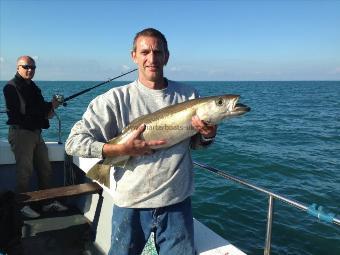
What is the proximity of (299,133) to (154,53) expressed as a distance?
64.1 ft

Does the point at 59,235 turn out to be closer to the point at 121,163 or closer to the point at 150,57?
the point at 121,163

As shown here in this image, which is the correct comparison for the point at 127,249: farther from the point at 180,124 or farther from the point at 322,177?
the point at 322,177

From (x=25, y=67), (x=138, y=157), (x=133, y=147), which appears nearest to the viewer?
(x=133, y=147)

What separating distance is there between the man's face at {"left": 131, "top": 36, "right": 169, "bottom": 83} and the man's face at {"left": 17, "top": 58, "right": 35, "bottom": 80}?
12.9 ft

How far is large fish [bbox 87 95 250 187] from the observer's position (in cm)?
293

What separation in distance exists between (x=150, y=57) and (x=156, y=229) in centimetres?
141

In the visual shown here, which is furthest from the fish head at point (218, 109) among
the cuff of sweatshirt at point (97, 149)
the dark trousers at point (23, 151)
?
the dark trousers at point (23, 151)

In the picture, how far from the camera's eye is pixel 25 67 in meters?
6.27

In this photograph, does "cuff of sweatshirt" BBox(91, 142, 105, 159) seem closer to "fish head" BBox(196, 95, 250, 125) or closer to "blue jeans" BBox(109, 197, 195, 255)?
"blue jeans" BBox(109, 197, 195, 255)

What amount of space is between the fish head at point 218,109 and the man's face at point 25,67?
431 centimetres

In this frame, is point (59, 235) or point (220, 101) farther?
point (59, 235)

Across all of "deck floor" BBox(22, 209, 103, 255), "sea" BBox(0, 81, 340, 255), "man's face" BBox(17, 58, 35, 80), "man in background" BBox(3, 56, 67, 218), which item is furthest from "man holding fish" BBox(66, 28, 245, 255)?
"man's face" BBox(17, 58, 35, 80)

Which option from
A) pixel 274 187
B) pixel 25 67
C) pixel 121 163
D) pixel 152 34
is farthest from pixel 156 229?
pixel 274 187

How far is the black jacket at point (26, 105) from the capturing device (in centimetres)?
608
